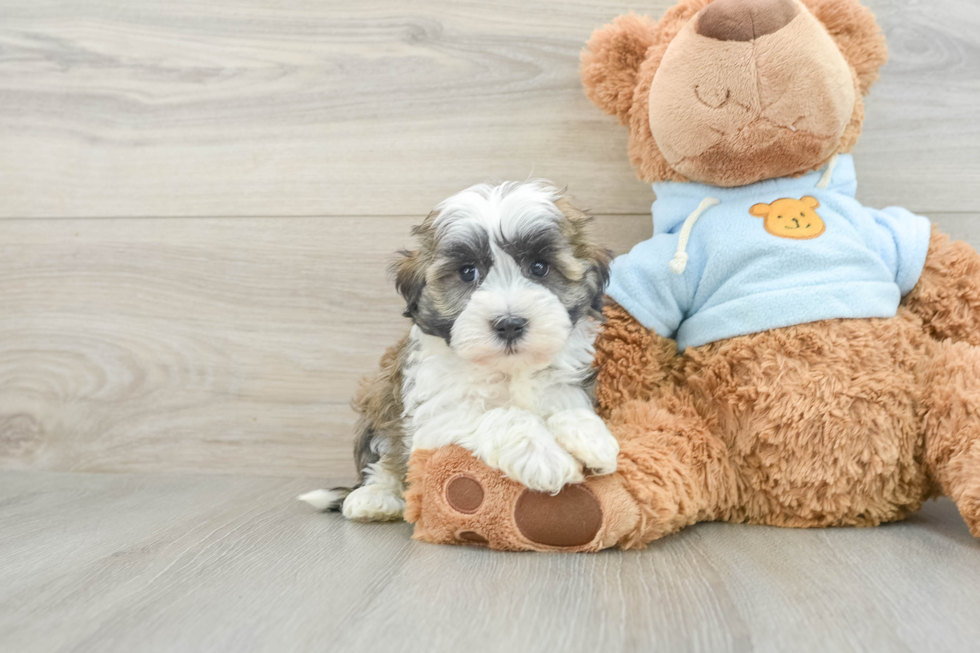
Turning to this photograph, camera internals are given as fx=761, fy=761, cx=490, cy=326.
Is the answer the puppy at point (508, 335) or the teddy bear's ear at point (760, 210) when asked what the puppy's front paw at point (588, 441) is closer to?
the puppy at point (508, 335)

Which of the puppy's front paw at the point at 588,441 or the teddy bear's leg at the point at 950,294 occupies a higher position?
the teddy bear's leg at the point at 950,294

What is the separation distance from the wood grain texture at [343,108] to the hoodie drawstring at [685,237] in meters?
0.35

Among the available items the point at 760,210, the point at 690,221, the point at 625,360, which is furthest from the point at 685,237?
the point at 625,360

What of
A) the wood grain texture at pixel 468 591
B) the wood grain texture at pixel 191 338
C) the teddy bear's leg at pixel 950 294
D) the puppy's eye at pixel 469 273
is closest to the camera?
the wood grain texture at pixel 468 591

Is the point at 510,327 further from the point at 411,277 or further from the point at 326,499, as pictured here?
the point at 326,499

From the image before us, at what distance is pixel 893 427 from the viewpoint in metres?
1.25

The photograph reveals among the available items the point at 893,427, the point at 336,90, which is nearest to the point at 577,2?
the point at 336,90

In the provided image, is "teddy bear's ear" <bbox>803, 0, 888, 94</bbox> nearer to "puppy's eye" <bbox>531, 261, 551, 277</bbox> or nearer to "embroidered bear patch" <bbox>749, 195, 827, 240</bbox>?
"embroidered bear patch" <bbox>749, 195, 827, 240</bbox>

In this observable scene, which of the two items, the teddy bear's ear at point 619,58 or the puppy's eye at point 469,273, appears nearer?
the puppy's eye at point 469,273

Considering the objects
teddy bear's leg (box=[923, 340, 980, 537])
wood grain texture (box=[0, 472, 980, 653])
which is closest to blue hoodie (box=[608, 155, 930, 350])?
teddy bear's leg (box=[923, 340, 980, 537])

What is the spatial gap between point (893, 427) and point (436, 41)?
1.27 m

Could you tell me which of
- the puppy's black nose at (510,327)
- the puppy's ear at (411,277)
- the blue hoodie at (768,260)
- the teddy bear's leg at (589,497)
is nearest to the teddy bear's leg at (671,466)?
the teddy bear's leg at (589,497)

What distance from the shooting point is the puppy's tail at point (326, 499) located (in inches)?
61.4

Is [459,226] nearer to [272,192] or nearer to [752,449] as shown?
[752,449]
